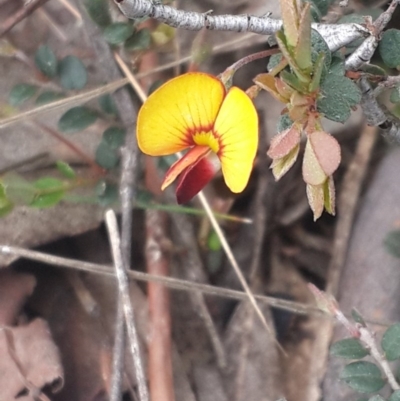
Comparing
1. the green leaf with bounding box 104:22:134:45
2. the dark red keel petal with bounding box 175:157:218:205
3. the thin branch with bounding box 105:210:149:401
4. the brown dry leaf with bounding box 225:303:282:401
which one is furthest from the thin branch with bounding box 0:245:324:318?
the green leaf with bounding box 104:22:134:45

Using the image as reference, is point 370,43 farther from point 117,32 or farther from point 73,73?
point 73,73

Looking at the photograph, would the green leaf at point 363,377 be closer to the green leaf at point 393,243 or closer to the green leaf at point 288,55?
the green leaf at point 393,243

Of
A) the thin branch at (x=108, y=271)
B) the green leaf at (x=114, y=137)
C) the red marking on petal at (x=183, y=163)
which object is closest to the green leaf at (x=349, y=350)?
the thin branch at (x=108, y=271)

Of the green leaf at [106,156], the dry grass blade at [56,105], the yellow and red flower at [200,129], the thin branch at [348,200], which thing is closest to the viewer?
the yellow and red flower at [200,129]

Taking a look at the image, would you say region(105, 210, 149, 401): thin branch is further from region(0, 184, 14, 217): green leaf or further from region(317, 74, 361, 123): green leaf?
region(317, 74, 361, 123): green leaf

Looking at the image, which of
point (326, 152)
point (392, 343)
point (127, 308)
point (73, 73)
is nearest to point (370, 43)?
point (326, 152)

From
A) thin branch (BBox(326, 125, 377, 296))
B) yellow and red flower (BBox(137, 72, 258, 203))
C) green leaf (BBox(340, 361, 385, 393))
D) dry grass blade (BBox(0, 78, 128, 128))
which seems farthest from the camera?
thin branch (BBox(326, 125, 377, 296))

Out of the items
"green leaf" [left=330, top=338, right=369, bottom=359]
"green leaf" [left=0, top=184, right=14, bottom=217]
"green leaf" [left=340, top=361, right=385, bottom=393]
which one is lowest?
"green leaf" [left=340, top=361, right=385, bottom=393]
